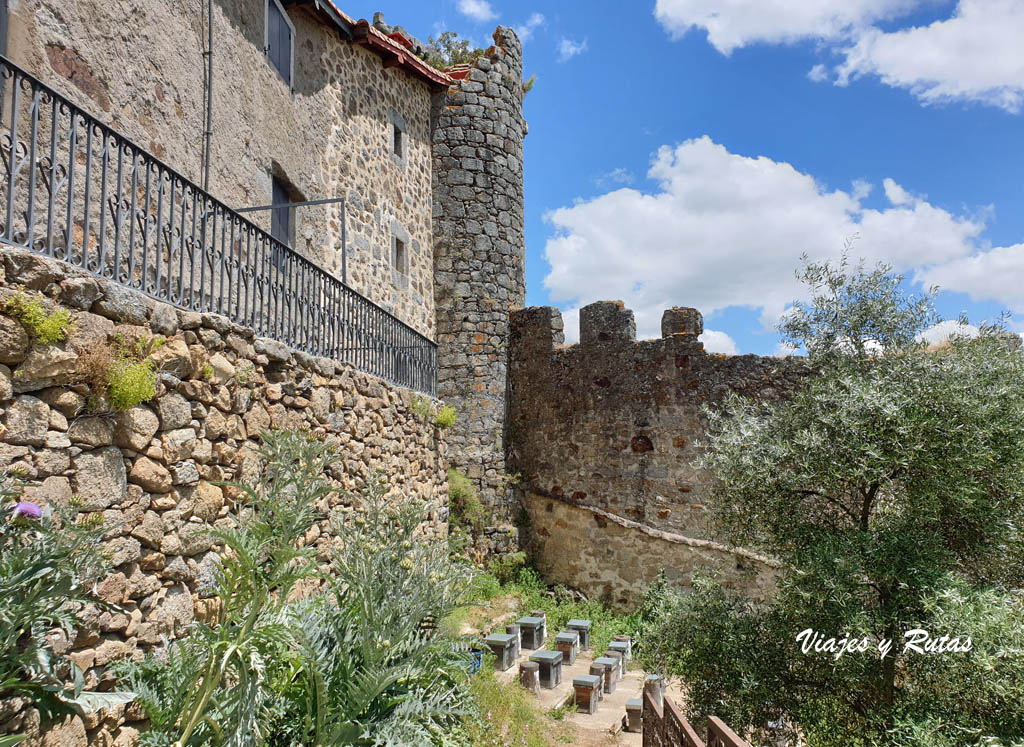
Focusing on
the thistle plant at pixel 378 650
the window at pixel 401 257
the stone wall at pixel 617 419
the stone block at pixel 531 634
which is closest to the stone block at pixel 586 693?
the stone block at pixel 531 634

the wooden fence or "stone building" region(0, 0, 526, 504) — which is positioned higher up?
"stone building" region(0, 0, 526, 504)

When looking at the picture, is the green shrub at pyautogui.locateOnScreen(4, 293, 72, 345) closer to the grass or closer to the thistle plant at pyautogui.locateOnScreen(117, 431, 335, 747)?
the thistle plant at pyautogui.locateOnScreen(117, 431, 335, 747)

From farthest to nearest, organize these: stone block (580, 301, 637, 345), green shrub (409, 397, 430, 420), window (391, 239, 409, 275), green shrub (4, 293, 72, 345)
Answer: window (391, 239, 409, 275)
stone block (580, 301, 637, 345)
green shrub (409, 397, 430, 420)
green shrub (4, 293, 72, 345)

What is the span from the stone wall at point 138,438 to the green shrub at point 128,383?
0.10 meters

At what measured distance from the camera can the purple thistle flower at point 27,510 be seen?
100 inches

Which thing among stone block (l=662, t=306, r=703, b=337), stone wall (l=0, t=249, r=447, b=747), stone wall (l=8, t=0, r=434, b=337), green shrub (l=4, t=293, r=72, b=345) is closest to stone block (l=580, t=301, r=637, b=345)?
stone block (l=662, t=306, r=703, b=337)

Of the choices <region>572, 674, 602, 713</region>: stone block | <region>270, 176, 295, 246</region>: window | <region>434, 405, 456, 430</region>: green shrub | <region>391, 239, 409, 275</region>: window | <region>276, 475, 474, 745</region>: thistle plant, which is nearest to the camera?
<region>276, 475, 474, 745</region>: thistle plant

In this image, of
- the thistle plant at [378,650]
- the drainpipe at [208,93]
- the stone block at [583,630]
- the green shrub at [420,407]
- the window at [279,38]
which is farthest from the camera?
the stone block at [583,630]

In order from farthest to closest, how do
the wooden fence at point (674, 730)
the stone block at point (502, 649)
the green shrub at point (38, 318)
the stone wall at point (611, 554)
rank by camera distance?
the stone wall at point (611, 554)
the stone block at point (502, 649)
the wooden fence at point (674, 730)
the green shrub at point (38, 318)

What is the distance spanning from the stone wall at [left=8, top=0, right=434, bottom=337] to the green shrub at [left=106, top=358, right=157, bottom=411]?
267 centimetres

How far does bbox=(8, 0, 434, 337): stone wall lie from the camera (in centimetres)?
512

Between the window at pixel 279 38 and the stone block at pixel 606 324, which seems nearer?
the window at pixel 279 38

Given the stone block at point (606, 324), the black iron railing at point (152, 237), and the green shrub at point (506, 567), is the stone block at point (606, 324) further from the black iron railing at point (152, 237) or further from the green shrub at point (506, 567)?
the green shrub at point (506, 567)

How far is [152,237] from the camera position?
5.16 meters
